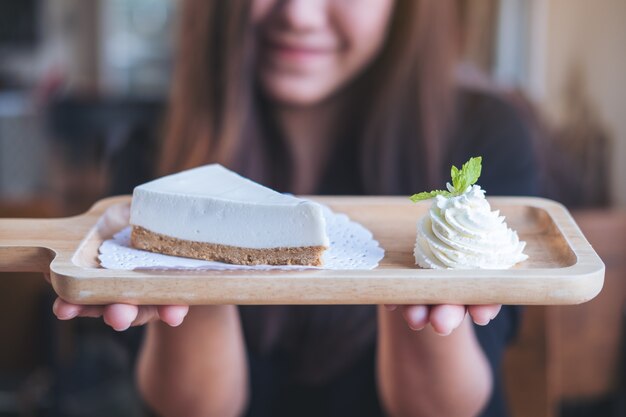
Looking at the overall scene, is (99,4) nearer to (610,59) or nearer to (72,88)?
(72,88)

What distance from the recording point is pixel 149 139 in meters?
2.16

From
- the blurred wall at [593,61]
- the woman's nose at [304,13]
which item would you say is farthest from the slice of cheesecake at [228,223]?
the blurred wall at [593,61]

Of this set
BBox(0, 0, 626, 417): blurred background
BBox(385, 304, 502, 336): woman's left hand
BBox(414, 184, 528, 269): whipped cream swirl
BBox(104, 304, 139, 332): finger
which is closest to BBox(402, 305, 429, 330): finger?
BBox(385, 304, 502, 336): woman's left hand

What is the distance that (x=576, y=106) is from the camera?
418 cm

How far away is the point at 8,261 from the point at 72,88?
6.86 meters

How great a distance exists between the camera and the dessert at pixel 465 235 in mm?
1117

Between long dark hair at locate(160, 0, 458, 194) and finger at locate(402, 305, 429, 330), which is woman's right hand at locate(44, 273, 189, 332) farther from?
long dark hair at locate(160, 0, 458, 194)

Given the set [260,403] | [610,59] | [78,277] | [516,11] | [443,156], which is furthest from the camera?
[516,11]

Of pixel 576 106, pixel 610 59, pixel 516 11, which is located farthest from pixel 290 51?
pixel 516 11

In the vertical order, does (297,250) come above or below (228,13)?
below

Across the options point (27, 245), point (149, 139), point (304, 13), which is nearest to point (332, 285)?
point (27, 245)

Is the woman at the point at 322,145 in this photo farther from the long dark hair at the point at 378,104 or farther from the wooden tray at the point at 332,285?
the wooden tray at the point at 332,285

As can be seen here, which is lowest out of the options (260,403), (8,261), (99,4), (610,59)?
(260,403)

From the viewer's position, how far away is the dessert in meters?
1.12
